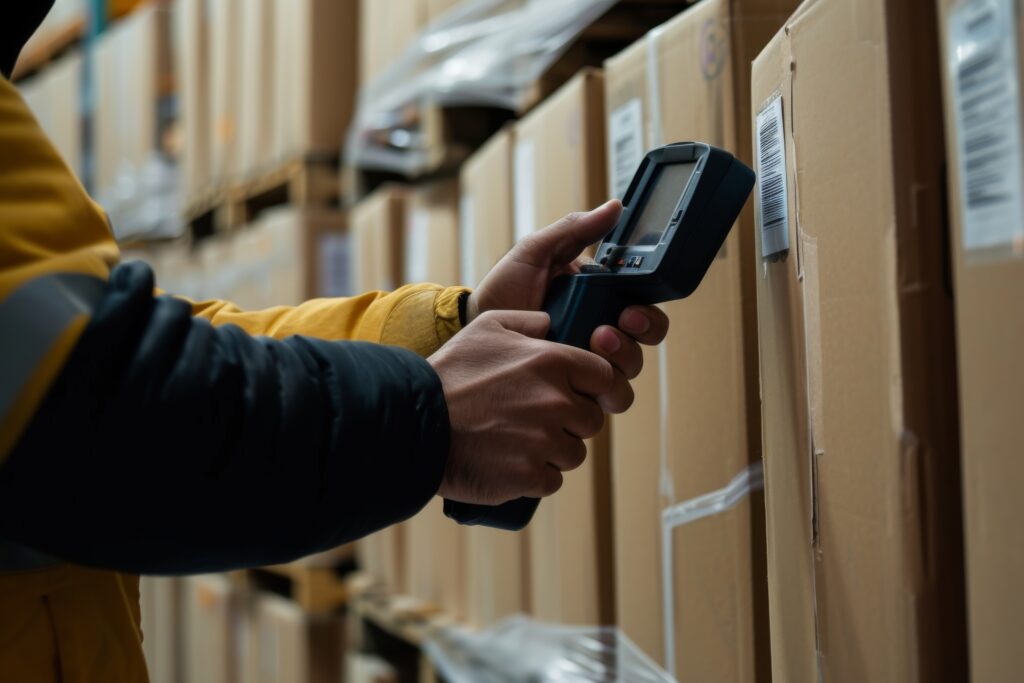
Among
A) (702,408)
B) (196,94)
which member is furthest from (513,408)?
(196,94)

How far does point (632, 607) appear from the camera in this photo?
123cm

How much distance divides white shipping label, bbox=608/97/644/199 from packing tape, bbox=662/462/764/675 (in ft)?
1.14

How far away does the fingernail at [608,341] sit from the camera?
92 cm

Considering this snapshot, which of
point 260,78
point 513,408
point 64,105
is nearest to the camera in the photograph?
point 513,408

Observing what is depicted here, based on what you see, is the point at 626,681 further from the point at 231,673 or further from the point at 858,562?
the point at 231,673

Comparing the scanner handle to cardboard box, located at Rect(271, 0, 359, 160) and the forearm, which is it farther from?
cardboard box, located at Rect(271, 0, 359, 160)

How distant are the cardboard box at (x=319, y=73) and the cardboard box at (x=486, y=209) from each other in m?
1.00

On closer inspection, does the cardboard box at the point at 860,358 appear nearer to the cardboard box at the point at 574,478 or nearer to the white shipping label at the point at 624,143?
the white shipping label at the point at 624,143

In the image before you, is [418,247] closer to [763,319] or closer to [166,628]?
[763,319]

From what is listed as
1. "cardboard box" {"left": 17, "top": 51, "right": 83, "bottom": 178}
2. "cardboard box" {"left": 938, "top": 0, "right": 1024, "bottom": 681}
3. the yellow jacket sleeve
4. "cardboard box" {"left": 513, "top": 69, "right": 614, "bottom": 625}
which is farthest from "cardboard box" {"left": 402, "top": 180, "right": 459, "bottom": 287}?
"cardboard box" {"left": 17, "top": 51, "right": 83, "bottom": 178}

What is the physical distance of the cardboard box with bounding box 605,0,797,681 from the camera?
1.01 metres

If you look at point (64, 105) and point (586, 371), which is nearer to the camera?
point (586, 371)

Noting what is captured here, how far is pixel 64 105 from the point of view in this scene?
4.52m

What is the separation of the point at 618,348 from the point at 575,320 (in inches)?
1.7
